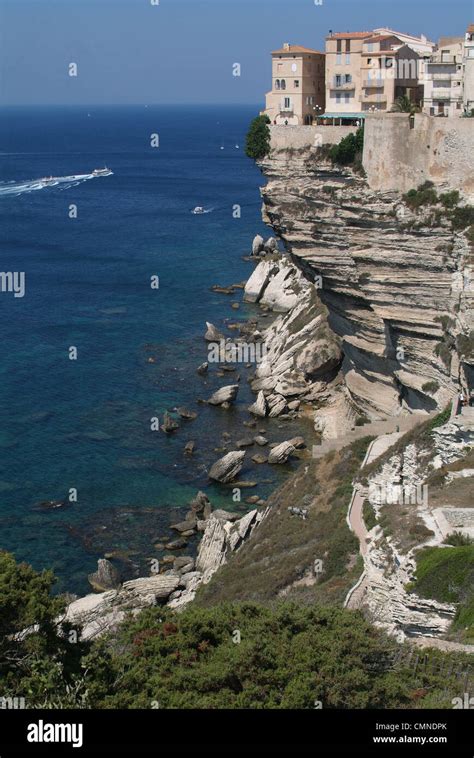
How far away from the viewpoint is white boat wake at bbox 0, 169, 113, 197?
114 m

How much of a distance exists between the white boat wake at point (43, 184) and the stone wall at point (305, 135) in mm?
75023

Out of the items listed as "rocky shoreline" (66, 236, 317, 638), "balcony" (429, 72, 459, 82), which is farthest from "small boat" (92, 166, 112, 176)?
"balcony" (429, 72, 459, 82)

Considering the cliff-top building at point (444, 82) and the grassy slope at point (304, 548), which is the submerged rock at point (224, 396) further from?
the cliff-top building at point (444, 82)

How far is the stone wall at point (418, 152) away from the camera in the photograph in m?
33.3

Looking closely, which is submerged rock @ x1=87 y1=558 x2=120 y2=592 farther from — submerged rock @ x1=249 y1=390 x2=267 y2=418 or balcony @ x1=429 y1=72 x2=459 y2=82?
balcony @ x1=429 y1=72 x2=459 y2=82

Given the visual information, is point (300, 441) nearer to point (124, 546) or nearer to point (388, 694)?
point (124, 546)

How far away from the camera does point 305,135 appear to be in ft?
138

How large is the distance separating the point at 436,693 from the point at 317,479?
50.1ft

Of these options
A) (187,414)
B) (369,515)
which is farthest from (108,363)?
(369,515)

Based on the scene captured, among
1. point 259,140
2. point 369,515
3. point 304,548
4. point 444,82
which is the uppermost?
point 444,82

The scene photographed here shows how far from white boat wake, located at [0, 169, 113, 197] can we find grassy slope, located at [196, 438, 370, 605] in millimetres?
87815

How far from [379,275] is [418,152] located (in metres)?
4.65

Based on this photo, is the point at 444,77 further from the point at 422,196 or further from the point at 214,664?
the point at 214,664

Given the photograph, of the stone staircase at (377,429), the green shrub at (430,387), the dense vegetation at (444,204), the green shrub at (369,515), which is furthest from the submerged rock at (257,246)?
the green shrub at (369,515)
